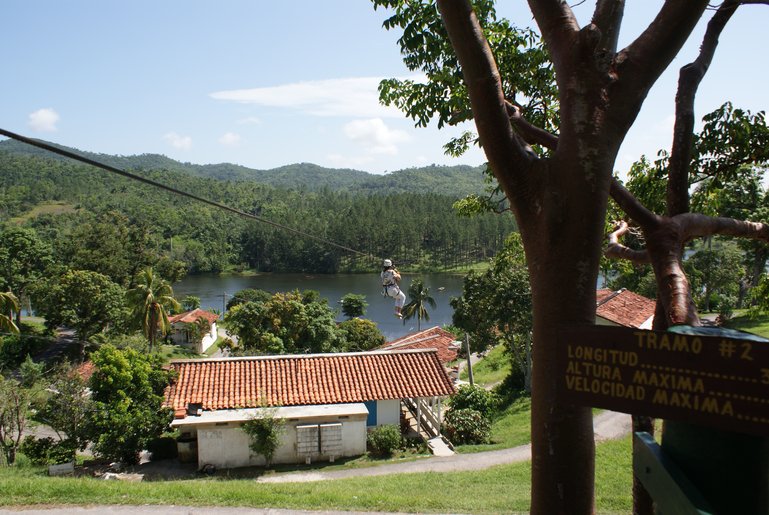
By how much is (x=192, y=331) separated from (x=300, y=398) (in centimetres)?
2683

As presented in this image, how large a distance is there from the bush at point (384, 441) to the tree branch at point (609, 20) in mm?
14024

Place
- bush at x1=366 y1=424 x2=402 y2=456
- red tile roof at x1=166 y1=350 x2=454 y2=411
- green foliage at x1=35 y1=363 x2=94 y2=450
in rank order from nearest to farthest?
green foliage at x1=35 y1=363 x2=94 y2=450 < bush at x1=366 y1=424 x2=402 y2=456 < red tile roof at x1=166 y1=350 x2=454 y2=411

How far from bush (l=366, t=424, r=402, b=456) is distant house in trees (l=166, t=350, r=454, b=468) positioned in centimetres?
26

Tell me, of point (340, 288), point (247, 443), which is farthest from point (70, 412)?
point (340, 288)

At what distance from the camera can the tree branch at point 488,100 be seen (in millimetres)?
2748

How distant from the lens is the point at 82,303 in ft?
110

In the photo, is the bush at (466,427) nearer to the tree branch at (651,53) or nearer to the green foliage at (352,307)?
the tree branch at (651,53)

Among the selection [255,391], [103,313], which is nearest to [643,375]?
[255,391]

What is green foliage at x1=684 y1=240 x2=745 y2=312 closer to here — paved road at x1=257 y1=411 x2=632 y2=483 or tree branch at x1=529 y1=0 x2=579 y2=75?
paved road at x1=257 y1=411 x2=632 y2=483

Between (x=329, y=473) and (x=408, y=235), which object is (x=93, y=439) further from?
(x=408, y=235)

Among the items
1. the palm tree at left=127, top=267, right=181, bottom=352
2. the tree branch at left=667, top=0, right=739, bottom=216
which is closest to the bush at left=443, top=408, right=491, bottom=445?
the tree branch at left=667, top=0, right=739, bottom=216

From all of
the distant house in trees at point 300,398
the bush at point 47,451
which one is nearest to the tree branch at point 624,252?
the distant house in trees at point 300,398

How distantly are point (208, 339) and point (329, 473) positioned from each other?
31.2 meters

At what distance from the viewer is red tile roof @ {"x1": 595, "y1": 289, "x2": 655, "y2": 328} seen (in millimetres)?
25141
